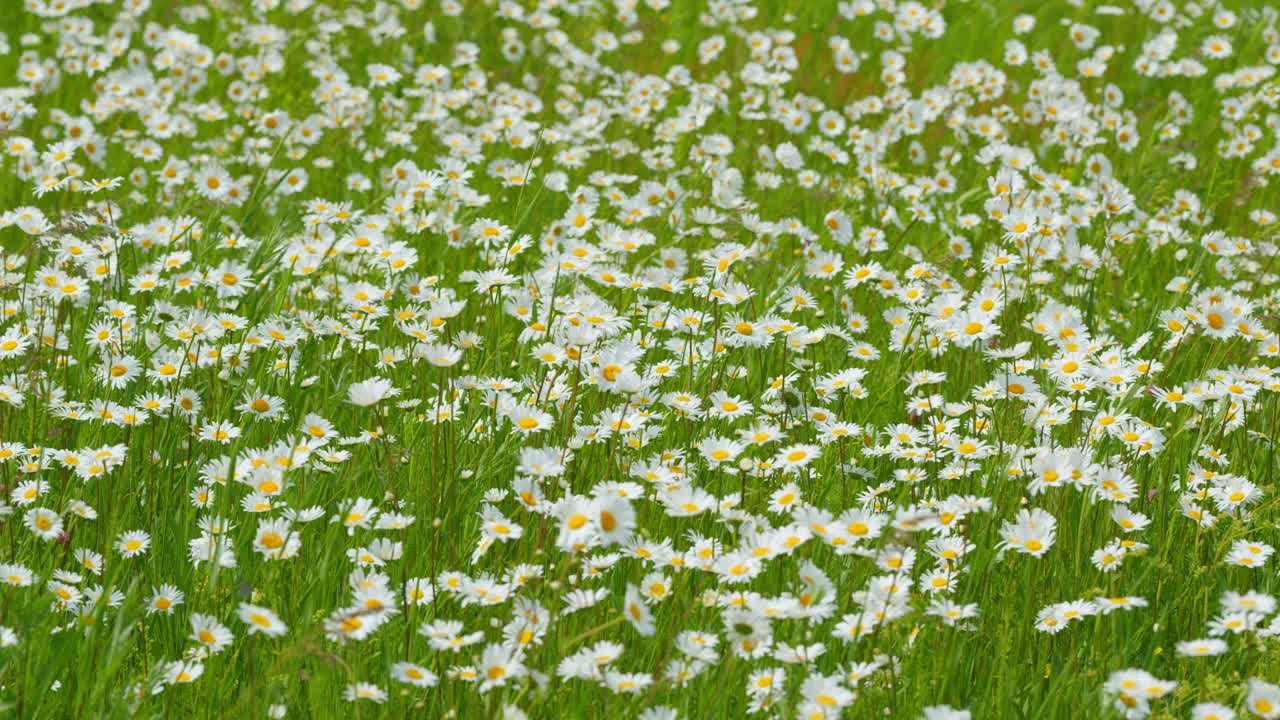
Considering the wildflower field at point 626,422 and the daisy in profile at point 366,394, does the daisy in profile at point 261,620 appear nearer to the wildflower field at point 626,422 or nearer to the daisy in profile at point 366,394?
the wildflower field at point 626,422

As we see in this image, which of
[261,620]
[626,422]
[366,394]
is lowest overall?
[261,620]

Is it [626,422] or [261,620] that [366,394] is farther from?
[626,422]

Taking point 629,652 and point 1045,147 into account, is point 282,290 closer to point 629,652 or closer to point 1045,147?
point 629,652

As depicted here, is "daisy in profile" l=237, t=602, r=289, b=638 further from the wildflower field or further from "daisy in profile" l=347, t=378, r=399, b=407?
"daisy in profile" l=347, t=378, r=399, b=407

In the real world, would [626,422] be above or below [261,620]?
above

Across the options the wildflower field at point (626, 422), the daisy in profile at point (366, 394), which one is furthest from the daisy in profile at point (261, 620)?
the daisy in profile at point (366, 394)

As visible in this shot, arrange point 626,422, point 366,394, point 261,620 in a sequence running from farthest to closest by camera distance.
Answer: point 626,422 < point 366,394 < point 261,620

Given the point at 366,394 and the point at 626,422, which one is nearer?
the point at 366,394

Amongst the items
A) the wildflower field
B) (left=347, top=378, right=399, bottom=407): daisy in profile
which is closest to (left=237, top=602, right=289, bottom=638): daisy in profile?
the wildflower field

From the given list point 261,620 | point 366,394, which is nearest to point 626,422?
point 366,394
